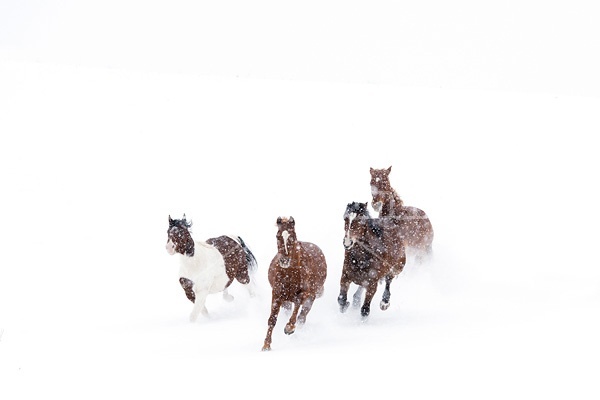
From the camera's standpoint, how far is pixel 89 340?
796 centimetres

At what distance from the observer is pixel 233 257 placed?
9734mm

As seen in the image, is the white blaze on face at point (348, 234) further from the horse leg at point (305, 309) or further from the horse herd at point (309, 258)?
the horse leg at point (305, 309)

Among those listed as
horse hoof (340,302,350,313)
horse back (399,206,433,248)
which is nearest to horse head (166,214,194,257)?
horse hoof (340,302,350,313)

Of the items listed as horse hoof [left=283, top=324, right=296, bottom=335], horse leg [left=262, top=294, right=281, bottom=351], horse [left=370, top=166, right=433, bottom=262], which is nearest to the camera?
horse leg [left=262, top=294, right=281, bottom=351]

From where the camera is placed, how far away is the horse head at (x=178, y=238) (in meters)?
8.49

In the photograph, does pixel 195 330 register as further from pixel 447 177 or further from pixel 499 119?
pixel 499 119

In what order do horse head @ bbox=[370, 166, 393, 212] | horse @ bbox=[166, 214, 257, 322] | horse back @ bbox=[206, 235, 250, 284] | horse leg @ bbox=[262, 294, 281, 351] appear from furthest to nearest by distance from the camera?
horse back @ bbox=[206, 235, 250, 284]
horse head @ bbox=[370, 166, 393, 212]
horse @ bbox=[166, 214, 257, 322]
horse leg @ bbox=[262, 294, 281, 351]

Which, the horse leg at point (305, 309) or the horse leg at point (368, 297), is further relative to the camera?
the horse leg at point (368, 297)

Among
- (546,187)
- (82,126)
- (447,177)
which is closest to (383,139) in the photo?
(447,177)

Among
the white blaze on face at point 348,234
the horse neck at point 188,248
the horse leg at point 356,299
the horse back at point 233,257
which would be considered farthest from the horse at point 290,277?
the horse back at point 233,257

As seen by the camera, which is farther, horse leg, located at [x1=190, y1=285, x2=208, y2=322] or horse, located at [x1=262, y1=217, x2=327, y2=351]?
horse leg, located at [x1=190, y1=285, x2=208, y2=322]

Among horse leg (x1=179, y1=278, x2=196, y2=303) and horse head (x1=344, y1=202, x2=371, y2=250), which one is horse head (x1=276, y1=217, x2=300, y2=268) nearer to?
horse head (x1=344, y1=202, x2=371, y2=250)

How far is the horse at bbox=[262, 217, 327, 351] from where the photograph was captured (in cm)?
722

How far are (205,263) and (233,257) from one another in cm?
70
